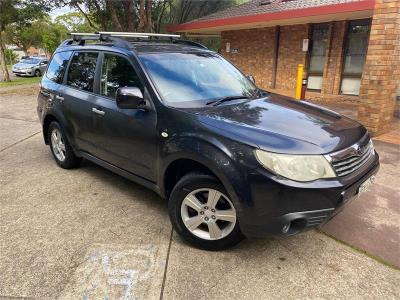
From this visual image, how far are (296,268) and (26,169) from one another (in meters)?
4.01

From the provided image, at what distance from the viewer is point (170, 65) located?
3.67 m

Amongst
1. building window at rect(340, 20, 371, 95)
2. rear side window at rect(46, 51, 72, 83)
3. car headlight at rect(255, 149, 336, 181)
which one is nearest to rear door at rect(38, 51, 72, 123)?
rear side window at rect(46, 51, 72, 83)

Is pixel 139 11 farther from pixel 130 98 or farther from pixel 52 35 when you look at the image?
pixel 52 35

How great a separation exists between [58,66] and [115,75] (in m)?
1.63

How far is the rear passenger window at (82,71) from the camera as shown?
14.0ft

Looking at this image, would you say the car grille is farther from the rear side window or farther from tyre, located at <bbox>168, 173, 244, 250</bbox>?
the rear side window

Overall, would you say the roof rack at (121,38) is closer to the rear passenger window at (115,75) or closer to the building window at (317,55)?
the rear passenger window at (115,75)

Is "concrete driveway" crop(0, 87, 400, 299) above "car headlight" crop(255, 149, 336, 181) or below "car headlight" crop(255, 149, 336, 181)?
below

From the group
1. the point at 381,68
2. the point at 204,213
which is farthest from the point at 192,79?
the point at 381,68

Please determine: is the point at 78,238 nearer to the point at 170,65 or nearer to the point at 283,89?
the point at 170,65

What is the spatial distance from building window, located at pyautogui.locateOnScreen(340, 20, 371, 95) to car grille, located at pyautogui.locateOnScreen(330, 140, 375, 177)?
9.79 meters

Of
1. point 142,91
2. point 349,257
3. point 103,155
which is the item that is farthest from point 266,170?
point 103,155

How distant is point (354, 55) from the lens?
12.0 metres

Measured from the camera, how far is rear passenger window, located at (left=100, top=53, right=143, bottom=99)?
3640mm
